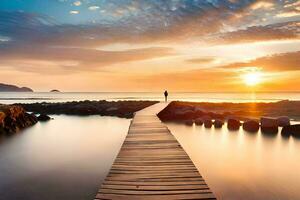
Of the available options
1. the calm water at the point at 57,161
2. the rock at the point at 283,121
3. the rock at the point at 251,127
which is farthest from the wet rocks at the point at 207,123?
the calm water at the point at 57,161

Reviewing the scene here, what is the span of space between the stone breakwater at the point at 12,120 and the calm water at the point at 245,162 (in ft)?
44.7

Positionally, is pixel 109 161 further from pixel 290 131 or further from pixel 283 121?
pixel 283 121

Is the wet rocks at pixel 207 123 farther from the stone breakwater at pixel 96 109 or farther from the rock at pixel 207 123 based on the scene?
the stone breakwater at pixel 96 109

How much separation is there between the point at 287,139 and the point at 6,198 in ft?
59.5

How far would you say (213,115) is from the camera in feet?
111

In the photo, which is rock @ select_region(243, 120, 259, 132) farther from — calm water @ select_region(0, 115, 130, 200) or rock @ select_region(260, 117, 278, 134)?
calm water @ select_region(0, 115, 130, 200)

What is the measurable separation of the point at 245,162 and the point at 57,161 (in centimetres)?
970

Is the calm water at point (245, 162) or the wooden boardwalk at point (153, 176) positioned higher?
the wooden boardwalk at point (153, 176)

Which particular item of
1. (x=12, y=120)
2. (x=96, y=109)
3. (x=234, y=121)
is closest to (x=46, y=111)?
(x=96, y=109)

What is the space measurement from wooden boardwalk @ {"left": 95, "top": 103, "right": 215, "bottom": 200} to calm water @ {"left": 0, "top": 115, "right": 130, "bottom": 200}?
95.0 inches

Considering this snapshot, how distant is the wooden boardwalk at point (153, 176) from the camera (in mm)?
6816

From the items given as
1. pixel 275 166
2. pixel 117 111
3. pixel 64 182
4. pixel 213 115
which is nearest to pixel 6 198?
pixel 64 182

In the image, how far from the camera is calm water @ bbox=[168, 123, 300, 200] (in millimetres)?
11167

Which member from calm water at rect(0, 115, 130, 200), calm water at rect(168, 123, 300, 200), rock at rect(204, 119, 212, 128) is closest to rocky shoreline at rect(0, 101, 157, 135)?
calm water at rect(0, 115, 130, 200)
